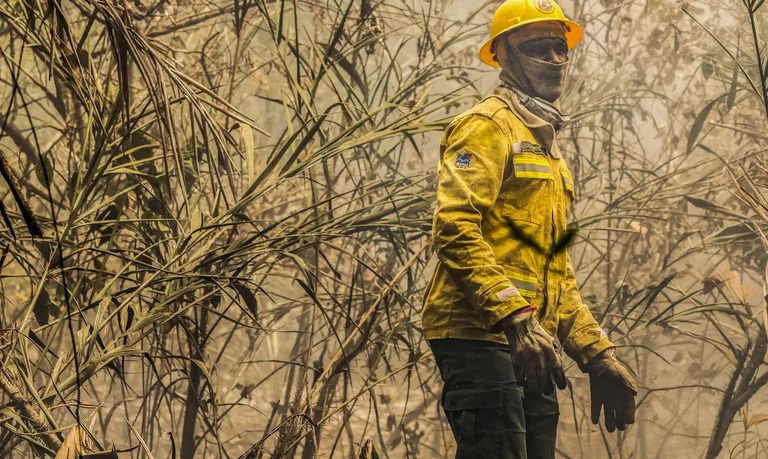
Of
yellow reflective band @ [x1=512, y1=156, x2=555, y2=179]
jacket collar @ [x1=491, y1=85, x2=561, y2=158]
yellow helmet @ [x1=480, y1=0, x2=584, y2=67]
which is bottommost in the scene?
yellow reflective band @ [x1=512, y1=156, x2=555, y2=179]

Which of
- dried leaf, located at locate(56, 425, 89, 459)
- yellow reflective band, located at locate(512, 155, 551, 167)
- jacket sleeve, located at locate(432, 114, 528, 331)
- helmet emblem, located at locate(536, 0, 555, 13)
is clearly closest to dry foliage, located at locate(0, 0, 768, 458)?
dried leaf, located at locate(56, 425, 89, 459)

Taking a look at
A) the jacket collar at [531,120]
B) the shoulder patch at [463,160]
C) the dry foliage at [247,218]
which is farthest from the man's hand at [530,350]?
the jacket collar at [531,120]

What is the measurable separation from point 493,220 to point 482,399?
0.43 metres

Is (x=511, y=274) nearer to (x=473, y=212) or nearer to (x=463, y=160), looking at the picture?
(x=473, y=212)

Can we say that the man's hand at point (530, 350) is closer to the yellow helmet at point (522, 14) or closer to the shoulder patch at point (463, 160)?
the shoulder patch at point (463, 160)

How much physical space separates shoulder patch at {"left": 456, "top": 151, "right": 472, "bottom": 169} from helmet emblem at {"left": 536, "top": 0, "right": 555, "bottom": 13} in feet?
1.73

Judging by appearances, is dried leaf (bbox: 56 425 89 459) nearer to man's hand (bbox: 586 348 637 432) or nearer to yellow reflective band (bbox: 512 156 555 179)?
yellow reflective band (bbox: 512 156 555 179)

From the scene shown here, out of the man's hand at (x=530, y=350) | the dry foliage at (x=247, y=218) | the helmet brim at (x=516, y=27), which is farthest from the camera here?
the helmet brim at (x=516, y=27)

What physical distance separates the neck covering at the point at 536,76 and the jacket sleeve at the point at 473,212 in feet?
0.82

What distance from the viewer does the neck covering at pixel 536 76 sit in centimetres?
241

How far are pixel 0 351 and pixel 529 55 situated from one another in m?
1.50

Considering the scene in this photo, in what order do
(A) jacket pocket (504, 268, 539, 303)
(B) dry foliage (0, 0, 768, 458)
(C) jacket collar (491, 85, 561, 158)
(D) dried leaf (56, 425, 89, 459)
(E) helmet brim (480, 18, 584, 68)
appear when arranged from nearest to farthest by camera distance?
(D) dried leaf (56, 425, 89, 459)
(B) dry foliage (0, 0, 768, 458)
(A) jacket pocket (504, 268, 539, 303)
(C) jacket collar (491, 85, 561, 158)
(E) helmet brim (480, 18, 584, 68)

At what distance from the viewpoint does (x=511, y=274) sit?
2162mm

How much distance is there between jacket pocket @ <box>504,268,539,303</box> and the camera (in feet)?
7.08
